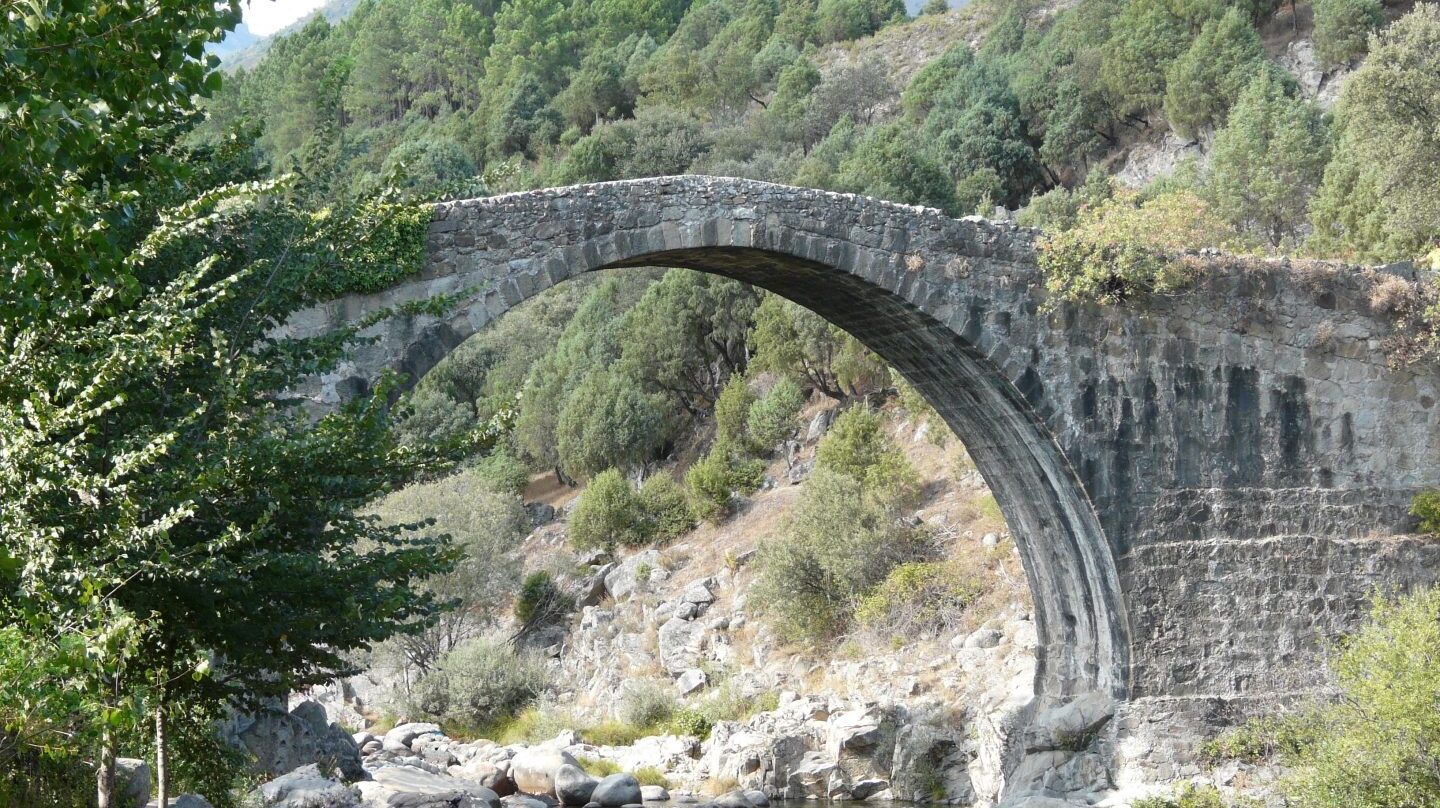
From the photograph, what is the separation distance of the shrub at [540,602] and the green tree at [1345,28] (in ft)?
73.4

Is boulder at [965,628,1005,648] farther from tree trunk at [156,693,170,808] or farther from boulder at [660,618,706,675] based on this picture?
tree trunk at [156,693,170,808]

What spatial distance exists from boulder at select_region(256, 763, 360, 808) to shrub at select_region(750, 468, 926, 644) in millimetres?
12176

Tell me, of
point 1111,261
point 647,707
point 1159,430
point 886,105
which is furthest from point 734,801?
point 886,105

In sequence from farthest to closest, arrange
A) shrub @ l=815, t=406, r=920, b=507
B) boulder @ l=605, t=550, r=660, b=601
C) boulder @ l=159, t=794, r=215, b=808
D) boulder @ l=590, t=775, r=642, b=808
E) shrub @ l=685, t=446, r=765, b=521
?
shrub @ l=685, t=446, r=765, b=521
boulder @ l=605, t=550, r=660, b=601
shrub @ l=815, t=406, r=920, b=507
boulder @ l=590, t=775, r=642, b=808
boulder @ l=159, t=794, r=215, b=808

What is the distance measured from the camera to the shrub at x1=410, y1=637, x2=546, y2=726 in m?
23.1

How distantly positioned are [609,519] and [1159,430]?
59.4 feet

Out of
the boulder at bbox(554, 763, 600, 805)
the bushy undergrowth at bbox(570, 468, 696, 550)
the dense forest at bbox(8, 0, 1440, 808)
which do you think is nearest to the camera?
the dense forest at bbox(8, 0, 1440, 808)

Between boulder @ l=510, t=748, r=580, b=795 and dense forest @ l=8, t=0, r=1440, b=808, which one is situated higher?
dense forest @ l=8, t=0, r=1440, b=808

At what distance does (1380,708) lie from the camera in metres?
10.0

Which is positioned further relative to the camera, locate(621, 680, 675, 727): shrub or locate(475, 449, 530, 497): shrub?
locate(475, 449, 530, 497): shrub

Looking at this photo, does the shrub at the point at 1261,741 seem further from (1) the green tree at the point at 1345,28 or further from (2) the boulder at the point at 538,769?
(1) the green tree at the point at 1345,28

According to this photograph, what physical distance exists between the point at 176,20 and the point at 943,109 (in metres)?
38.8

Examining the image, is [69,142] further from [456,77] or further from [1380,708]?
[456,77]

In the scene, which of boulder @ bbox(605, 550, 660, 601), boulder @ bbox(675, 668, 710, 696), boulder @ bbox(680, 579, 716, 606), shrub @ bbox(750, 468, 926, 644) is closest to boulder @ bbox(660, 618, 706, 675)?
boulder @ bbox(675, 668, 710, 696)
